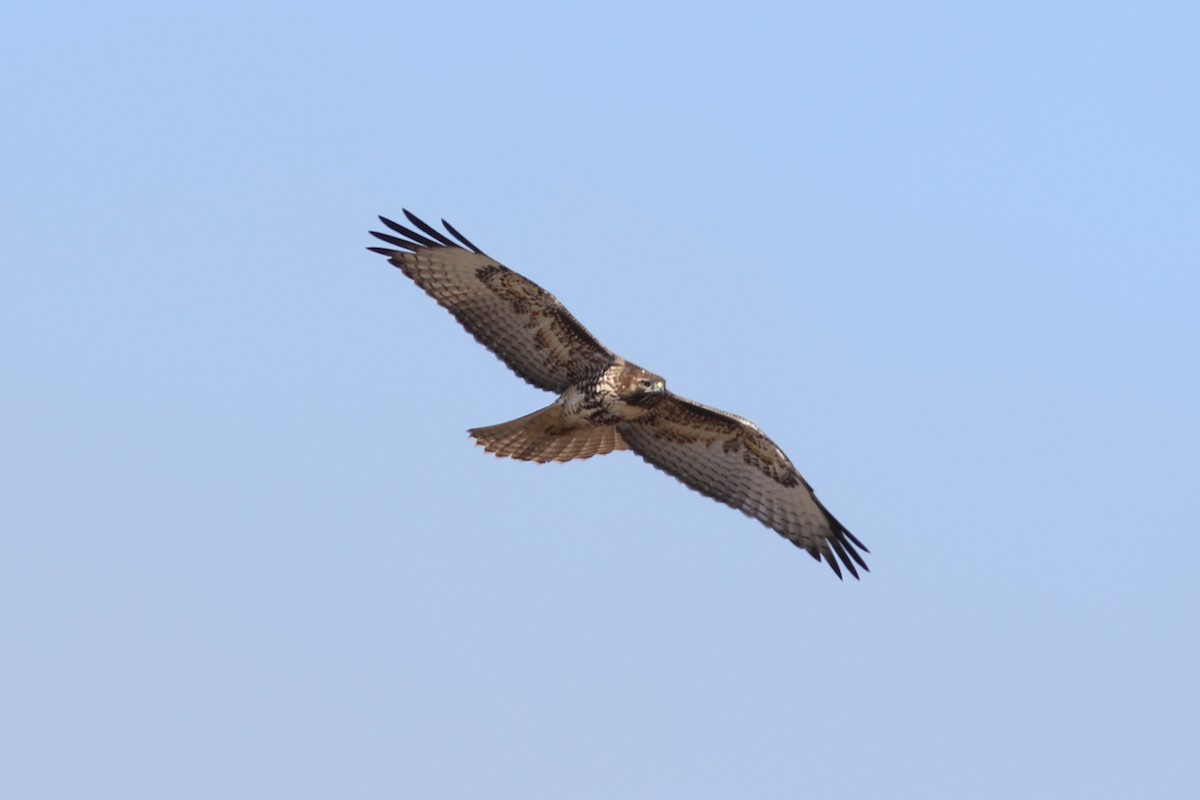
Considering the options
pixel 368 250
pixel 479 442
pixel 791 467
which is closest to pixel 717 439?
pixel 791 467

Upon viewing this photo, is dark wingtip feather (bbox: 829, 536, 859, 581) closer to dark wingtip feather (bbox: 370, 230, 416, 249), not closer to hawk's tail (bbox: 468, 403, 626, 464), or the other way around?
hawk's tail (bbox: 468, 403, 626, 464)

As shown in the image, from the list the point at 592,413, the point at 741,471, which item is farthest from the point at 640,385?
the point at 741,471

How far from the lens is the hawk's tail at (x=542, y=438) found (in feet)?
47.4

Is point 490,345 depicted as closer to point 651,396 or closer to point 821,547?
point 651,396

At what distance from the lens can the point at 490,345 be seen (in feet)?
48.0

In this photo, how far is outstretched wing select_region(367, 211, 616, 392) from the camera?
14281 millimetres

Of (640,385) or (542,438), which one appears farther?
(542,438)

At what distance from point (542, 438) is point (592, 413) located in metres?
0.44

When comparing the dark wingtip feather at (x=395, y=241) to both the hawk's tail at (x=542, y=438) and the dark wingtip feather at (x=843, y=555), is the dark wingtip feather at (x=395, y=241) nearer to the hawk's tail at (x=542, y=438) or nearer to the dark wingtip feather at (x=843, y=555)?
the hawk's tail at (x=542, y=438)

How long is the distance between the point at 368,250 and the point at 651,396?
7.27ft

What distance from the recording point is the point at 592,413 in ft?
47.2

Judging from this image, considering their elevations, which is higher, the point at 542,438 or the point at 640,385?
the point at 640,385

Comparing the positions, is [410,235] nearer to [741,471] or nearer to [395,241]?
[395,241]

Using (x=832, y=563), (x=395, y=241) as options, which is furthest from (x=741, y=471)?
(x=395, y=241)
